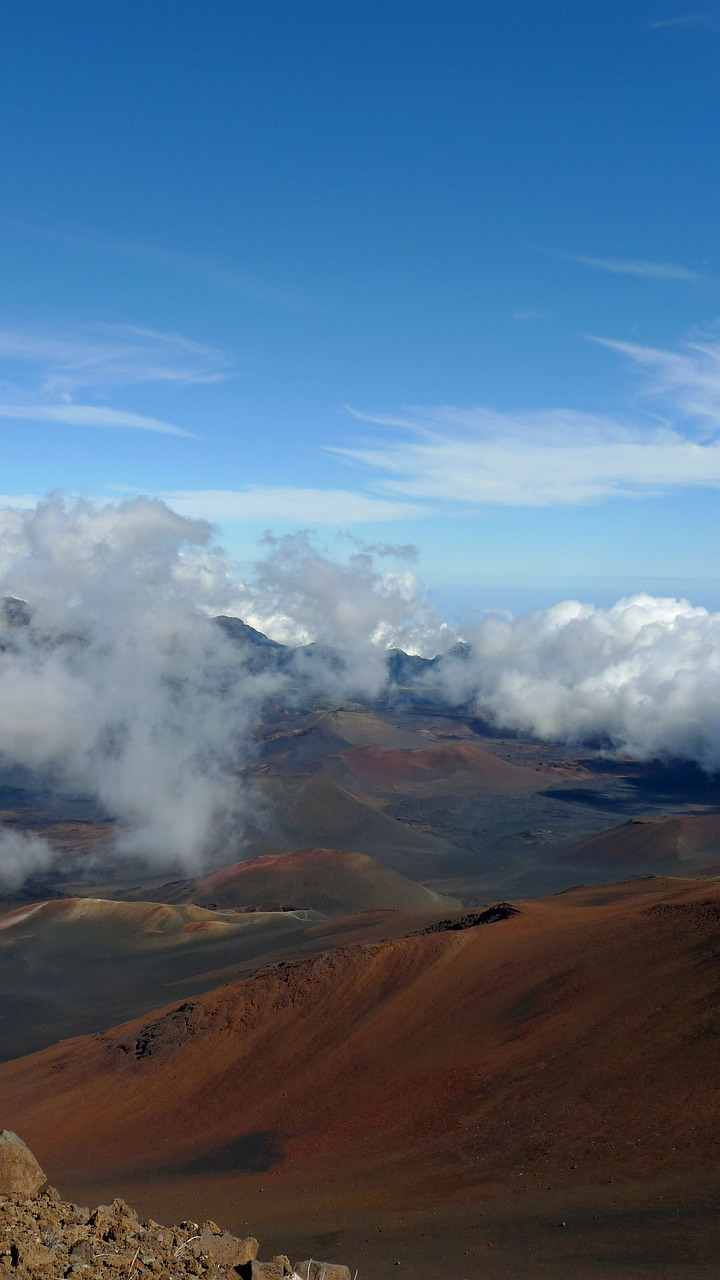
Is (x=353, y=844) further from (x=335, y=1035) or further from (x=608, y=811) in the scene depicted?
(x=335, y=1035)

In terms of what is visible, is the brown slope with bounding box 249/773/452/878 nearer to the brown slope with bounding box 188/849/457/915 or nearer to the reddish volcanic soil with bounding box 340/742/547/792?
the brown slope with bounding box 188/849/457/915

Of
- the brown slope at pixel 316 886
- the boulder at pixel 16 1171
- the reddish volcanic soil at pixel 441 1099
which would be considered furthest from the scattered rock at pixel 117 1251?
the brown slope at pixel 316 886

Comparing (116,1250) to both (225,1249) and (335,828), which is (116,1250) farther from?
(335,828)

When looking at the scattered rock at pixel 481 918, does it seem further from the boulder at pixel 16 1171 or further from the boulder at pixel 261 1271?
the boulder at pixel 261 1271

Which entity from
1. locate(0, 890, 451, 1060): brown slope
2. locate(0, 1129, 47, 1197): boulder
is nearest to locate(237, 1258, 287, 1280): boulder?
locate(0, 1129, 47, 1197): boulder

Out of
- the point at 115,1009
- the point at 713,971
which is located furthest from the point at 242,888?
the point at 713,971

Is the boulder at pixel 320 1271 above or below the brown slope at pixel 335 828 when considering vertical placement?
above
